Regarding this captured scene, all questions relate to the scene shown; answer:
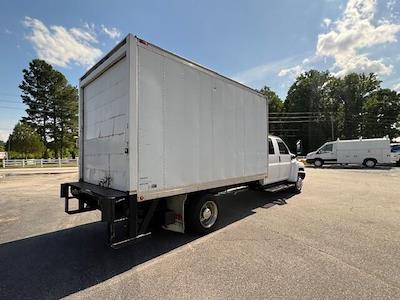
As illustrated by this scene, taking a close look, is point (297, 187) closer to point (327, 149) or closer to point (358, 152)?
point (358, 152)

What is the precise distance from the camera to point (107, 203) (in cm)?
399

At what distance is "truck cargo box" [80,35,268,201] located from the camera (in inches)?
168

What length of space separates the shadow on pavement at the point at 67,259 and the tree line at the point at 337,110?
5114cm

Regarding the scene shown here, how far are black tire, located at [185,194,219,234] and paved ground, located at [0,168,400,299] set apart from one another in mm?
217

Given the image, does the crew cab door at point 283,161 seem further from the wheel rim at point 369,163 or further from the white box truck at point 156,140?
the wheel rim at point 369,163

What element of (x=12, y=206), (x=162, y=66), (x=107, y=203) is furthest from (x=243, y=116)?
(x=12, y=206)

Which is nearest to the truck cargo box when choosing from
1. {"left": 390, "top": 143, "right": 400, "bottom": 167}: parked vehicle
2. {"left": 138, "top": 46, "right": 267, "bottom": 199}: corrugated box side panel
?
{"left": 138, "top": 46, "right": 267, "bottom": 199}: corrugated box side panel

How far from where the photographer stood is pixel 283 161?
31.2 feet

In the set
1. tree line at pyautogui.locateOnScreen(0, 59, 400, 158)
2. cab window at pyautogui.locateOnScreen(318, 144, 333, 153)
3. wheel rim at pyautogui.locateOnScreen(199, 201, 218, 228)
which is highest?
tree line at pyautogui.locateOnScreen(0, 59, 400, 158)

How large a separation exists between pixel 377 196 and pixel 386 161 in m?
17.8

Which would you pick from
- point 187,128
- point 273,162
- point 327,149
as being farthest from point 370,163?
point 187,128

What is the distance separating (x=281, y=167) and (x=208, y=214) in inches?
172

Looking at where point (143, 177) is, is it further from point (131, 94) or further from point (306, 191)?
point (306, 191)

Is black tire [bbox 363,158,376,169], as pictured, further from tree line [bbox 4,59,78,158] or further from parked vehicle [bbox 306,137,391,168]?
tree line [bbox 4,59,78,158]
